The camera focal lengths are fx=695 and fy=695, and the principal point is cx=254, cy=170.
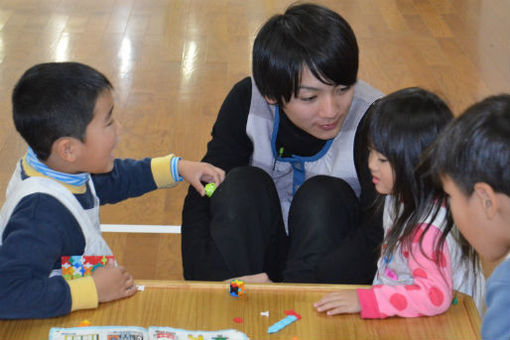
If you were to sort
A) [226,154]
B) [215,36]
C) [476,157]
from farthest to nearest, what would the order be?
1. [215,36]
2. [226,154]
3. [476,157]

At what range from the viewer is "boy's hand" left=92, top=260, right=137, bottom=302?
1.24 metres

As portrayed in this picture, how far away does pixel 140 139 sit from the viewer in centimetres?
279

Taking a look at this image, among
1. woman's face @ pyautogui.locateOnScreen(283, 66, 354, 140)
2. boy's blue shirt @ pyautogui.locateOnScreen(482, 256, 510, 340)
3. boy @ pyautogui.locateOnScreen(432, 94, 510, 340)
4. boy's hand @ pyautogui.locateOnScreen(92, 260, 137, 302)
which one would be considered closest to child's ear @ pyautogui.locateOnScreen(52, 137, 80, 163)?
boy's hand @ pyautogui.locateOnScreen(92, 260, 137, 302)

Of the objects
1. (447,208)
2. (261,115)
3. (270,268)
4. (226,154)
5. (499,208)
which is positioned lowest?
(270,268)

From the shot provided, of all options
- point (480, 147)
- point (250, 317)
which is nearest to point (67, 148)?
point (250, 317)

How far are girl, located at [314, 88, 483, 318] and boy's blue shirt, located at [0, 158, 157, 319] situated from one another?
470mm

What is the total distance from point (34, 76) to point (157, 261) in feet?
3.21

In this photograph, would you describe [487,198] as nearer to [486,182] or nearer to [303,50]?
[486,182]

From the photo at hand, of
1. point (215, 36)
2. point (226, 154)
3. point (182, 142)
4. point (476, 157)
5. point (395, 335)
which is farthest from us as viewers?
point (215, 36)

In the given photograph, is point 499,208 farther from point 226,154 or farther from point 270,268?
point 226,154

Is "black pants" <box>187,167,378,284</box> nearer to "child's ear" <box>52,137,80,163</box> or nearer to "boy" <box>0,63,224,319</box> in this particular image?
"boy" <box>0,63,224,319</box>

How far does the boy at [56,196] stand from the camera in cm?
121

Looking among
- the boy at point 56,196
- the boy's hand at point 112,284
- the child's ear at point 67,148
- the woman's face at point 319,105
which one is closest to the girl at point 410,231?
the woman's face at point 319,105

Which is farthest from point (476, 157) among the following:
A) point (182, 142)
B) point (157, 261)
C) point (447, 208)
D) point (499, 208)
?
point (182, 142)
